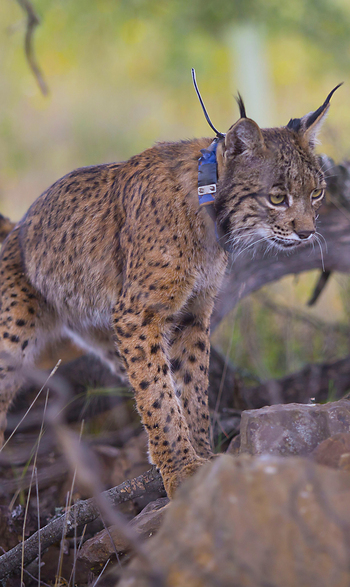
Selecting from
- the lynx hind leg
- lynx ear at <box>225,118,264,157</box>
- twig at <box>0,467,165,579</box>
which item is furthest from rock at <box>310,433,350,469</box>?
the lynx hind leg

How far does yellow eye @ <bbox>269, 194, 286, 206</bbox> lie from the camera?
2775 millimetres

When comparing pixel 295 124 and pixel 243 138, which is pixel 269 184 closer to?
pixel 243 138

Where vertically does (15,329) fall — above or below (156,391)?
above

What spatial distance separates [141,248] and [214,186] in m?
0.52

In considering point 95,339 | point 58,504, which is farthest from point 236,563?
point 95,339

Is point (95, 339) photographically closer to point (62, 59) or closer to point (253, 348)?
point (253, 348)

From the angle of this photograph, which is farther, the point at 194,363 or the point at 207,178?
the point at 194,363

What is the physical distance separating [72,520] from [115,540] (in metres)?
0.27

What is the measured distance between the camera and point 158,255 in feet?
9.62

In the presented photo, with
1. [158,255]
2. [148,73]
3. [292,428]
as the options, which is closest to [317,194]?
[158,255]

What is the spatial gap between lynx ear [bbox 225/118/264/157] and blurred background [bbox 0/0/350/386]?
8.28 meters

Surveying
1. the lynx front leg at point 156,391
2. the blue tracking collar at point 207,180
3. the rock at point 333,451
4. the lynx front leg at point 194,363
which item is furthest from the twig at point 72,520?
the blue tracking collar at point 207,180

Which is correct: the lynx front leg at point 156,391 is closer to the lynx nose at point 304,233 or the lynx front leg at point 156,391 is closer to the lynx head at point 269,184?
the lynx head at point 269,184

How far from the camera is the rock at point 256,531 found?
1.23 metres
